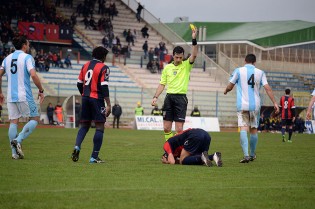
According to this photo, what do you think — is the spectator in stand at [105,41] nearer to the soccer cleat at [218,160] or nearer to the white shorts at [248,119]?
the white shorts at [248,119]

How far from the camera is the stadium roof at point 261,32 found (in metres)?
64.6

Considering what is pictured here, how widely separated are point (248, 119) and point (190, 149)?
1976 mm

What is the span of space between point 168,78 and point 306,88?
4467cm

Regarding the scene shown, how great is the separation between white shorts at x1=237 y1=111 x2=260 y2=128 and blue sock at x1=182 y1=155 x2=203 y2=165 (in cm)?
185

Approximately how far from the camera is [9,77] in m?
13.3

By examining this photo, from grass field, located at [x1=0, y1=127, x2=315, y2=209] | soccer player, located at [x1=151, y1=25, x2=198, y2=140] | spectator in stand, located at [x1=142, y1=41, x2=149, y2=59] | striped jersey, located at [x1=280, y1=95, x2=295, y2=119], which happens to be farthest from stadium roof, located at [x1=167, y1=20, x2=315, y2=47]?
grass field, located at [x1=0, y1=127, x2=315, y2=209]

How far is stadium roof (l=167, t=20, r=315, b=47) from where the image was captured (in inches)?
2544

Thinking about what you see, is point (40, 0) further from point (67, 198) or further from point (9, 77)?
point (67, 198)

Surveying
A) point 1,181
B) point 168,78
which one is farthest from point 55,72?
point 1,181

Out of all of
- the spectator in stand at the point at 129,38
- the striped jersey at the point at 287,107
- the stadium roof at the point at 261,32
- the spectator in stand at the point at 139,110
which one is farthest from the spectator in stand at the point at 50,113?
the stadium roof at the point at 261,32

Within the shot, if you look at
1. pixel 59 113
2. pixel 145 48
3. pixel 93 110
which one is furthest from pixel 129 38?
pixel 93 110

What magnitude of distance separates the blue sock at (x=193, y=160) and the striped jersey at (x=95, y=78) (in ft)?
6.32

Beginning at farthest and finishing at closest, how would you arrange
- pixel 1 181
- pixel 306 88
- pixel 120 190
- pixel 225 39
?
1. pixel 225 39
2. pixel 306 88
3. pixel 1 181
4. pixel 120 190

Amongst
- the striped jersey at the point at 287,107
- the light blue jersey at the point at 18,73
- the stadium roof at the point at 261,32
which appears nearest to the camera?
the light blue jersey at the point at 18,73
